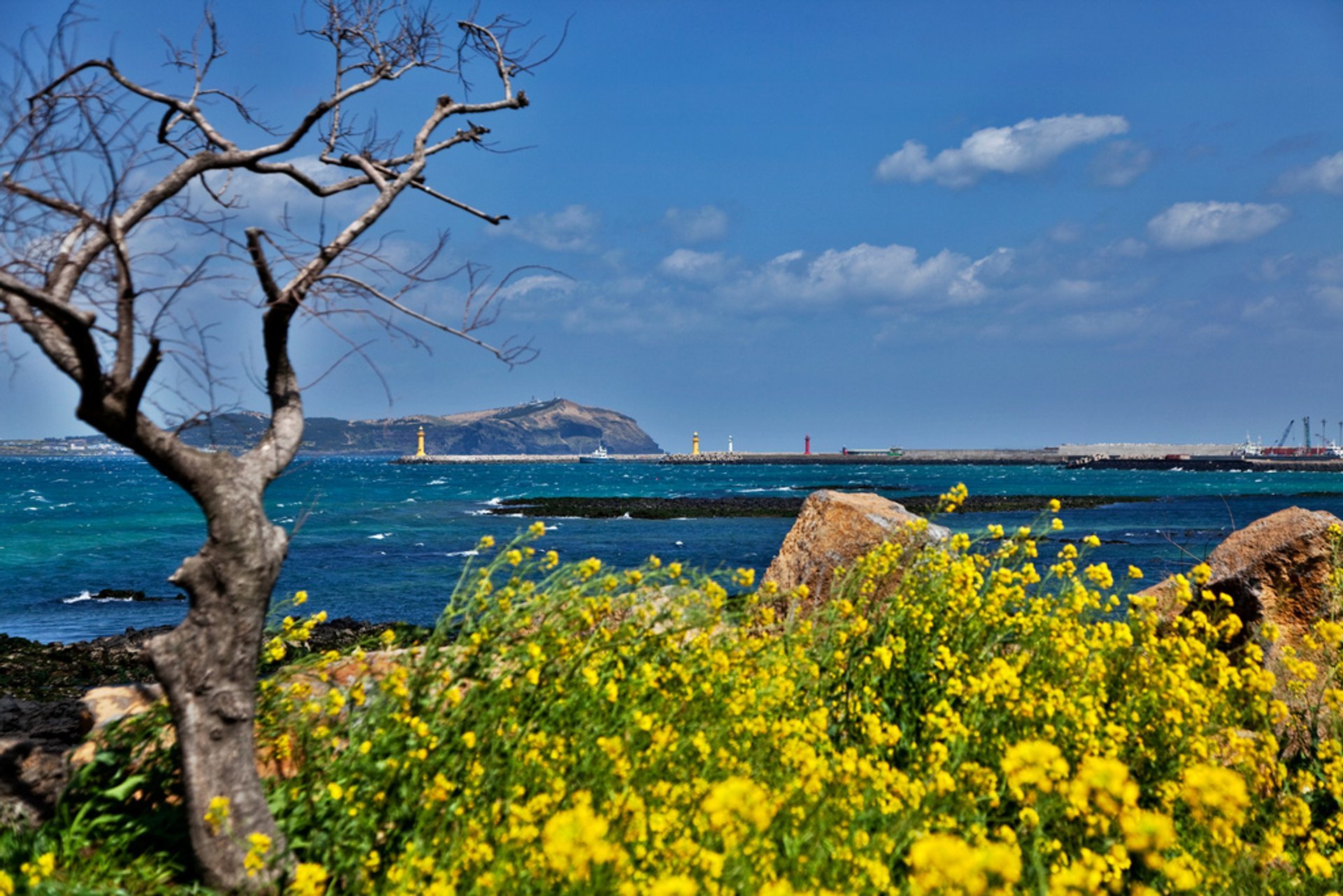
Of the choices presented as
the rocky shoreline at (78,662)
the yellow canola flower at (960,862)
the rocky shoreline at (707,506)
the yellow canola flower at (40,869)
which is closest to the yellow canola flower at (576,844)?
the yellow canola flower at (960,862)

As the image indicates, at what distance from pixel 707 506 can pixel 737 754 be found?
174ft

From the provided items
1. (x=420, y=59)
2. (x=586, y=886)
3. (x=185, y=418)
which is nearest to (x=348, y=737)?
(x=185, y=418)

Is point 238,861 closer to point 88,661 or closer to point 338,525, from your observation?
point 88,661

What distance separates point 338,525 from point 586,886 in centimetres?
4510

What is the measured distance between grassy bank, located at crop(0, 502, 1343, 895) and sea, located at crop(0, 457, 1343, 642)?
3.48 ft

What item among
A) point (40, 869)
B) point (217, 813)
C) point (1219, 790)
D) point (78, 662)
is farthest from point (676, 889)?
point (78, 662)

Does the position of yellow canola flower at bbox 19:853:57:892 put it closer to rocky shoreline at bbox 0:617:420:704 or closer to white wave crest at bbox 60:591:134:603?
rocky shoreline at bbox 0:617:420:704

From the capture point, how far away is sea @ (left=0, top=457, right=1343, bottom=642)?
23.2 m

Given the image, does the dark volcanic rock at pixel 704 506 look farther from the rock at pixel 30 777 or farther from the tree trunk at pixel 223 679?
the tree trunk at pixel 223 679

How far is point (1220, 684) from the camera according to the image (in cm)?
521

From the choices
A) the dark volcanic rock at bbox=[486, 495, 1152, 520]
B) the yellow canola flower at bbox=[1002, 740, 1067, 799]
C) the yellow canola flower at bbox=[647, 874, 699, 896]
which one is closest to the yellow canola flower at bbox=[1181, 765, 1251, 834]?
the yellow canola flower at bbox=[1002, 740, 1067, 799]

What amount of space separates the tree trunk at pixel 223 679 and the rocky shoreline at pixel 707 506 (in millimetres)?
45161

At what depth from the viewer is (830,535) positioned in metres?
10.6

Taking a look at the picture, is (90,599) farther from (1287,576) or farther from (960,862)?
(960,862)
